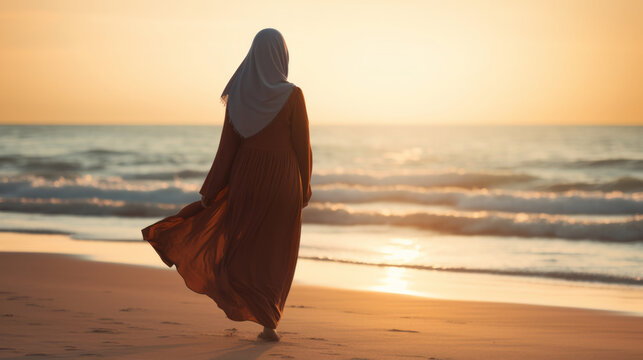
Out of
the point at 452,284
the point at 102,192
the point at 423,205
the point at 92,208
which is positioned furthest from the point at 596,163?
the point at 452,284

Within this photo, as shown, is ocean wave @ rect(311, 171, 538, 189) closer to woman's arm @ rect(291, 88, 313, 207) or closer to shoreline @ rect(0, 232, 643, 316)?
shoreline @ rect(0, 232, 643, 316)

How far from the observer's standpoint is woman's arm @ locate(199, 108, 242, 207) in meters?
4.38

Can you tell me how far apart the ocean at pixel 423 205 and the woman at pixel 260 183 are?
9.38 feet

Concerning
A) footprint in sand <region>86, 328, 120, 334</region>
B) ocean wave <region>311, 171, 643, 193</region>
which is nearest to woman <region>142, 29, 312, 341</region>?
footprint in sand <region>86, 328, 120, 334</region>

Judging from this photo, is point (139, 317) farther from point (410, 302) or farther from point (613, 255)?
point (613, 255)

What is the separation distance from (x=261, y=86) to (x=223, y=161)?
500 millimetres

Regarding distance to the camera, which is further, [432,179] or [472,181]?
[432,179]

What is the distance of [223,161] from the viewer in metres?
4.38

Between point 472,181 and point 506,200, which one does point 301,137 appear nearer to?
point 506,200

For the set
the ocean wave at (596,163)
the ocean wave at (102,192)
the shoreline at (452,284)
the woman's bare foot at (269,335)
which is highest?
the ocean wave at (596,163)

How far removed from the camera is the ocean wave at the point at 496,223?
37.2 feet

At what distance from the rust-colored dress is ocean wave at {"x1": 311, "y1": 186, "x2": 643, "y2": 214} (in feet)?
41.4

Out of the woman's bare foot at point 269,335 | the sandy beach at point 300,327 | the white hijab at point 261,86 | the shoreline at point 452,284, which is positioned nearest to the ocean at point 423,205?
the shoreline at point 452,284

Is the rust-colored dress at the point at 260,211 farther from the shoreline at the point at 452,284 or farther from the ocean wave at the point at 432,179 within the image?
the ocean wave at the point at 432,179
